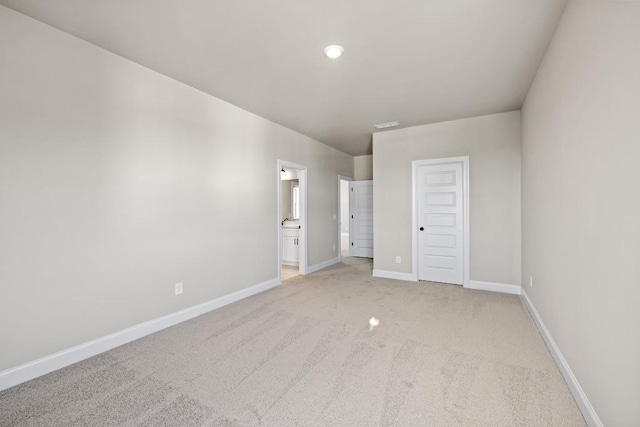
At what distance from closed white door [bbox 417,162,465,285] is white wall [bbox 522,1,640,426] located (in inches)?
77.9

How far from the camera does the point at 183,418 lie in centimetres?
170

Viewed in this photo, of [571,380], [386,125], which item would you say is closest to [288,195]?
[386,125]

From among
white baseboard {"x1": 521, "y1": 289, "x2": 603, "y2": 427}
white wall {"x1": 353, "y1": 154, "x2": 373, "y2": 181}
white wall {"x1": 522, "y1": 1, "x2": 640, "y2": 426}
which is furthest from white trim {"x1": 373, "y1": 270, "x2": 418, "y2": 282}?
white wall {"x1": 353, "y1": 154, "x2": 373, "y2": 181}

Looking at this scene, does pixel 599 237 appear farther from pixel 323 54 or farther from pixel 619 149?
pixel 323 54

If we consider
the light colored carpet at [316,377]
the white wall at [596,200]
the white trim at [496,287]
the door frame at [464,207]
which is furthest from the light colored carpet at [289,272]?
the white wall at [596,200]

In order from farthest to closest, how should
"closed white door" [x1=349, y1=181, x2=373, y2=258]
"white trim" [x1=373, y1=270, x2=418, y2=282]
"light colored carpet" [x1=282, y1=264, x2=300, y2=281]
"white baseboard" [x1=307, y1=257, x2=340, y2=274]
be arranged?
"closed white door" [x1=349, y1=181, x2=373, y2=258] < "white baseboard" [x1=307, y1=257, x2=340, y2=274] < "light colored carpet" [x1=282, y1=264, x2=300, y2=281] < "white trim" [x1=373, y1=270, x2=418, y2=282]

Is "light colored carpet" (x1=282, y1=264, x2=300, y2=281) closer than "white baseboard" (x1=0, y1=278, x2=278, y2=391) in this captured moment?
No

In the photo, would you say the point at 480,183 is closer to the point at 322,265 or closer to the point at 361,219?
the point at 322,265

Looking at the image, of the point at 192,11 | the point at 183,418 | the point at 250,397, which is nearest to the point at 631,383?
the point at 250,397

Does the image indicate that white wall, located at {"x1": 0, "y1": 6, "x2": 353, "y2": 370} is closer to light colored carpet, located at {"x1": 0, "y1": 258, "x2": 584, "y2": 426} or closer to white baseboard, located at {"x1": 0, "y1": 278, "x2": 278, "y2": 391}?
white baseboard, located at {"x1": 0, "y1": 278, "x2": 278, "y2": 391}

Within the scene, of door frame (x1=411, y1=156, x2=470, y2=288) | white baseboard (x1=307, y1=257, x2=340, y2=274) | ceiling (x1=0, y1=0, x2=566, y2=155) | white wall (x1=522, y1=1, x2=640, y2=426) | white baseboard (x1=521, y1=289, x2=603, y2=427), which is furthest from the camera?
white baseboard (x1=307, y1=257, x2=340, y2=274)

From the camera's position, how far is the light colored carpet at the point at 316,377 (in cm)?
173

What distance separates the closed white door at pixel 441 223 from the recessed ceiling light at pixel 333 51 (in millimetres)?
2811

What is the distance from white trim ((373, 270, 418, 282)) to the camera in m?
4.88
